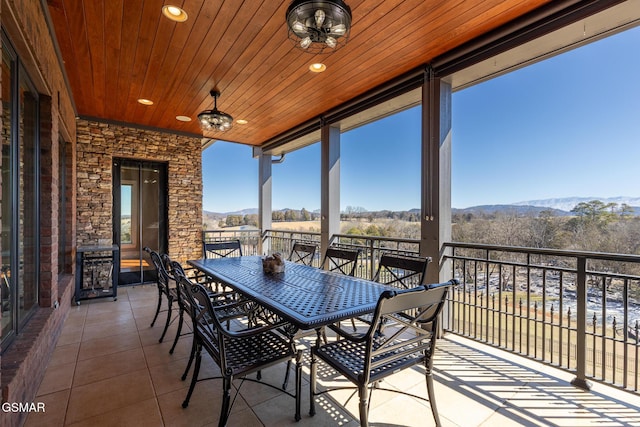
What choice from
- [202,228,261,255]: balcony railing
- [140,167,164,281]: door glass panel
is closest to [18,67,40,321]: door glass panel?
[140,167,164,281]: door glass panel

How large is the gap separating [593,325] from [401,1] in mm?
2763

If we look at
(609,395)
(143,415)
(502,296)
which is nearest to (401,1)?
(502,296)

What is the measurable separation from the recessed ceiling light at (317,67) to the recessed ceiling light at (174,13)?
49.6 inches

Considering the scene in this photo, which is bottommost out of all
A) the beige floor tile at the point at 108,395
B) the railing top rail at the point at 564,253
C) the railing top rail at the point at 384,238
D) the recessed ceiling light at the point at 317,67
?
the beige floor tile at the point at 108,395

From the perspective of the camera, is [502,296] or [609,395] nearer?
[609,395]

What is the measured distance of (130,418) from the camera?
1.80 m

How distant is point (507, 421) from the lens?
180 cm

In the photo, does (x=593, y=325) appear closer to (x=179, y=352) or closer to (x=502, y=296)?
(x=502, y=296)

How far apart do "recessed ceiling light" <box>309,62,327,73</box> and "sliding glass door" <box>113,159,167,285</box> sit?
3782mm

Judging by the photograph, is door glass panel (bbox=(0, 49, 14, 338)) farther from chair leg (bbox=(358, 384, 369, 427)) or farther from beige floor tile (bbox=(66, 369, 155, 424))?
chair leg (bbox=(358, 384, 369, 427))

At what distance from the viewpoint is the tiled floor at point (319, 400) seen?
1801 millimetres

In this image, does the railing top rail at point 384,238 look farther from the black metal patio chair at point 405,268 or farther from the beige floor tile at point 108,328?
the beige floor tile at point 108,328

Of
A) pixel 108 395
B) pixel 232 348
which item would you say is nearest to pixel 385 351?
pixel 232 348

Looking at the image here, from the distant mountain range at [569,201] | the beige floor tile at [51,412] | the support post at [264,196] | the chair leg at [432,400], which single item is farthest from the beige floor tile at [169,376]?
the support post at [264,196]
